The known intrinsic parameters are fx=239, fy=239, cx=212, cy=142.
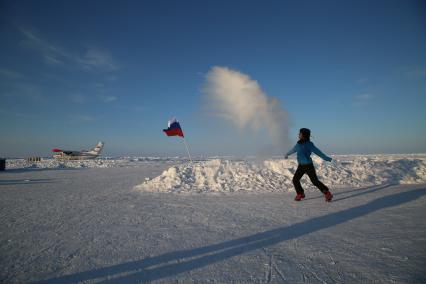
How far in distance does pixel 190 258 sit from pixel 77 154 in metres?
66.0

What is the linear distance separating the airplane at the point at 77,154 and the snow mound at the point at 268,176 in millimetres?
56935

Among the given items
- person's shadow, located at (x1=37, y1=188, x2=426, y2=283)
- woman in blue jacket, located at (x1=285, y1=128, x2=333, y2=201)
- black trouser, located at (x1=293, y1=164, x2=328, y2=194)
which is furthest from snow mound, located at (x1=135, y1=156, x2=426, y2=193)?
person's shadow, located at (x1=37, y1=188, x2=426, y2=283)

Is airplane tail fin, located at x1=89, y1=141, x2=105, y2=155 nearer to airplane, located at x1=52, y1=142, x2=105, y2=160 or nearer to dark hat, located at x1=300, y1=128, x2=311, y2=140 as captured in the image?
airplane, located at x1=52, y1=142, x2=105, y2=160

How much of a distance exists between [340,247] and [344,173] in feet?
27.7

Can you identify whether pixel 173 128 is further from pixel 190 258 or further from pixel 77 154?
pixel 77 154

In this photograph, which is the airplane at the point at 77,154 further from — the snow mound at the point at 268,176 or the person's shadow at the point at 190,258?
the person's shadow at the point at 190,258

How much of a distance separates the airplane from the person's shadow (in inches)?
2538

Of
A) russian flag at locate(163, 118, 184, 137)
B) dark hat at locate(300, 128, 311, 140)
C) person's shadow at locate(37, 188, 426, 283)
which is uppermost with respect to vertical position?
russian flag at locate(163, 118, 184, 137)

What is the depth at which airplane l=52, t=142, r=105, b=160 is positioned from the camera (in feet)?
192

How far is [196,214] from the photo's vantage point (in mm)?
5641

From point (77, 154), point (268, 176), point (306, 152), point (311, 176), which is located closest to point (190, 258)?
point (311, 176)

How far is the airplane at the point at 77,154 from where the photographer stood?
5841 cm

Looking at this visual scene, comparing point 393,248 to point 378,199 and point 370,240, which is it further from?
point 378,199

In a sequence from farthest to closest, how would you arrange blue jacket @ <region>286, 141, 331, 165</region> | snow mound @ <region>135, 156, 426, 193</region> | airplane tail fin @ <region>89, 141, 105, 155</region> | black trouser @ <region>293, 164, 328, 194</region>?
airplane tail fin @ <region>89, 141, 105, 155</region>, snow mound @ <region>135, 156, 426, 193</region>, blue jacket @ <region>286, 141, 331, 165</region>, black trouser @ <region>293, 164, 328, 194</region>
